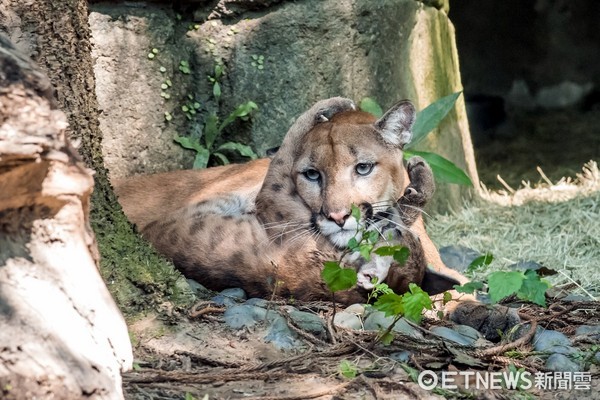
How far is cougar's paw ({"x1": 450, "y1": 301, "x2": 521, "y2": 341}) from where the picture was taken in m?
3.95

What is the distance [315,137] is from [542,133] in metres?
5.16

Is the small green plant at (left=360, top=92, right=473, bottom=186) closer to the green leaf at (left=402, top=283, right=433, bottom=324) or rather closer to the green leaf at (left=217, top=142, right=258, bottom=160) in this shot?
the green leaf at (left=217, top=142, right=258, bottom=160)

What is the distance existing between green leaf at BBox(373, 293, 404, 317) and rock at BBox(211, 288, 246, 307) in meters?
0.78

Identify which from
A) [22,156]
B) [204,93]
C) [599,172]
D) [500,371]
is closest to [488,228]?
[599,172]

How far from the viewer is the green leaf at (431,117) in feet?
19.4

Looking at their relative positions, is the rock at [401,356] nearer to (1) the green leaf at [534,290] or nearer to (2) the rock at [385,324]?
(2) the rock at [385,324]

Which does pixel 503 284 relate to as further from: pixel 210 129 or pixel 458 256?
pixel 210 129

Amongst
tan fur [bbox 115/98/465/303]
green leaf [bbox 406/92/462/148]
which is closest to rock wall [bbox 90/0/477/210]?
green leaf [bbox 406/92/462/148]

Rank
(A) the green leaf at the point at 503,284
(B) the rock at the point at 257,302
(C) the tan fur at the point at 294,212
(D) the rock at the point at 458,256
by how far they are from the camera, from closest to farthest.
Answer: (A) the green leaf at the point at 503,284 → (B) the rock at the point at 257,302 → (C) the tan fur at the point at 294,212 → (D) the rock at the point at 458,256

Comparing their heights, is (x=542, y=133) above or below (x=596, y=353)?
below

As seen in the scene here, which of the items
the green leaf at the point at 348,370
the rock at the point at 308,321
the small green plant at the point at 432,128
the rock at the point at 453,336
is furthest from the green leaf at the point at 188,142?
the green leaf at the point at 348,370

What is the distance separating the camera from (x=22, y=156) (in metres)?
2.29

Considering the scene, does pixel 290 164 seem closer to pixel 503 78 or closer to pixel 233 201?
pixel 233 201

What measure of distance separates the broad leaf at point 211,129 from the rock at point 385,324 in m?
2.55
